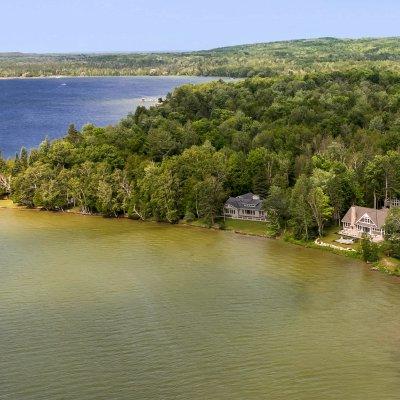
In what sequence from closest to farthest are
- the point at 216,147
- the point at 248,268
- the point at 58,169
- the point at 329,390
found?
the point at 329,390 < the point at 248,268 < the point at 58,169 < the point at 216,147

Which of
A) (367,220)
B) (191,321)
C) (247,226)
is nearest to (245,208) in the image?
(247,226)

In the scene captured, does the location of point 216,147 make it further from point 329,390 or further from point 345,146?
point 329,390

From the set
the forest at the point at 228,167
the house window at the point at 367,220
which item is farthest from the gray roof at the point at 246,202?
the house window at the point at 367,220

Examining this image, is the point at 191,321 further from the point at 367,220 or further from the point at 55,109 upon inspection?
the point at 55,109

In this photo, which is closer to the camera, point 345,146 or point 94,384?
point 94,384

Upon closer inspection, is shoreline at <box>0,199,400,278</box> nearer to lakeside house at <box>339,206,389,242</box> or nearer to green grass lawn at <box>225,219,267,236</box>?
green grass lawn at <box>225,219,267,236</box>

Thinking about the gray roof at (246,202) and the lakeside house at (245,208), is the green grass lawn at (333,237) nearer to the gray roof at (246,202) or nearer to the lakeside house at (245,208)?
the lakeside house at (245,208)

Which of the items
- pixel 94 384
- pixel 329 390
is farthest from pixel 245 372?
pixel 94 384
